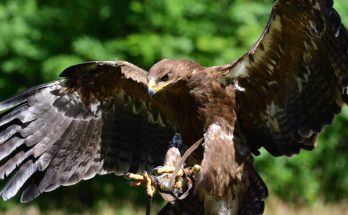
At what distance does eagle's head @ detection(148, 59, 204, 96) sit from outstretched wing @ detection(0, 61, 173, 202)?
1.81ft

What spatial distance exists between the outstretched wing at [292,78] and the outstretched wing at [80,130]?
841 mm

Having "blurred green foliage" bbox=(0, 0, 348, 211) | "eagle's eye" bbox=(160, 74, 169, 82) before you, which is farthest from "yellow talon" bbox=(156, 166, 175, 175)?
"blurred green foliage" bbox=(0, 0, 348, 211)

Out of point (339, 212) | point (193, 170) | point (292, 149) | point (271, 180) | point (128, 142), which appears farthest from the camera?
point (271, 180)

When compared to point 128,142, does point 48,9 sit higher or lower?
lower

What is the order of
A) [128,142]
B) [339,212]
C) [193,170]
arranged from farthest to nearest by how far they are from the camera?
[339,212] → [128,142] → [193,170]

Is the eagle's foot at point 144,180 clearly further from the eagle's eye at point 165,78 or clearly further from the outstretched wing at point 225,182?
the eagle's eye at point 165,78

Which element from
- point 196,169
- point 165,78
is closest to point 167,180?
point 196,169

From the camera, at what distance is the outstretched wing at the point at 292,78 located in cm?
699

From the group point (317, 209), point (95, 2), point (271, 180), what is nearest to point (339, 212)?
point (317, 209)

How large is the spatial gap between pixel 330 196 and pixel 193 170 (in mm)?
7899

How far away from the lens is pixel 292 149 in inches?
306

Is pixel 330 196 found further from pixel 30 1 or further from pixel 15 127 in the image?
pixel 15 127

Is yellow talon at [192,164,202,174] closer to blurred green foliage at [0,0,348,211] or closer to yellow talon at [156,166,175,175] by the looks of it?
yellow talon at [156,166,175,175]

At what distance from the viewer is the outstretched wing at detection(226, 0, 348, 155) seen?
699 centimetres
